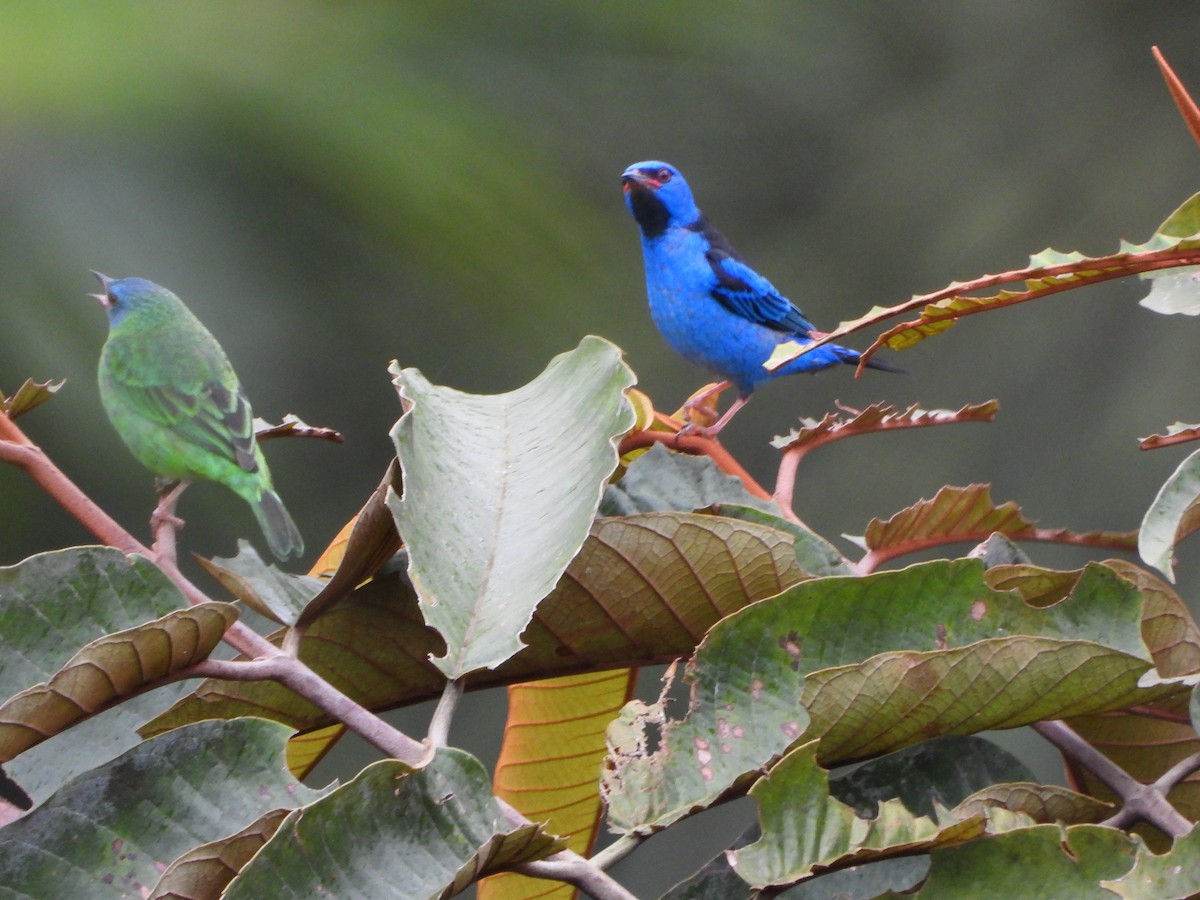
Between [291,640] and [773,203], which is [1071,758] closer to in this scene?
[291,640]

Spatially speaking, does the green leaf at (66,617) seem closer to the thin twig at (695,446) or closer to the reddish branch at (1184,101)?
the thin twig at (695,446)

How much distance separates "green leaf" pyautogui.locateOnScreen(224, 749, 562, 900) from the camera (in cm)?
40

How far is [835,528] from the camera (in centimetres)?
223

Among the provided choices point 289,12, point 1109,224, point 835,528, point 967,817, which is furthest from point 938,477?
point 967,817

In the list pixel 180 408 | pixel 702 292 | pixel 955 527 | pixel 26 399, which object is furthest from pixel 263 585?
pixel 702 292

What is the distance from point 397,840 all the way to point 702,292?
205 centimetres

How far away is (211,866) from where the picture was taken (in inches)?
17.0

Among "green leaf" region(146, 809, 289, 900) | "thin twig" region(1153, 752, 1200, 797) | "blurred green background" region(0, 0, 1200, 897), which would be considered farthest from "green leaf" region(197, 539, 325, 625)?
"blurred green background" region(0, 0, 1200, 897)

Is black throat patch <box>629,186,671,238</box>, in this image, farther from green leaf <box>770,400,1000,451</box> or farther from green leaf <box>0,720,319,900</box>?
green leaf <box>0,720,319,900</box>

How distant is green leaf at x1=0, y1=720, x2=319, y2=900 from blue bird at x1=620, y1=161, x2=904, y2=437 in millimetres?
1859

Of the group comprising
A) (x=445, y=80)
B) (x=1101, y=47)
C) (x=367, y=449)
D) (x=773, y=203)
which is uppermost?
(x=445, y=80)

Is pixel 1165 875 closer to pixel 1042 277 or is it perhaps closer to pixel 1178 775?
pixel 1178 775

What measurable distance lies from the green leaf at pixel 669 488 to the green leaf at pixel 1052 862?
259mm

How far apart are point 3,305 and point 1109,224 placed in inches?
70.4
